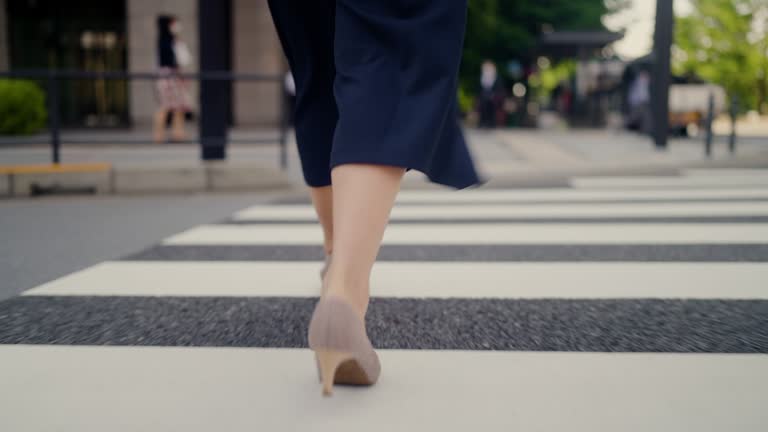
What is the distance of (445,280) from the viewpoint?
312cm

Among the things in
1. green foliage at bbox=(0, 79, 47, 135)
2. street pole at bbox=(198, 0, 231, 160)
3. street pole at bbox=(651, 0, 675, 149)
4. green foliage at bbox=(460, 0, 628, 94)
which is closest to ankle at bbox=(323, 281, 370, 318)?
street pole at bbox=(198, 0, 231, 160)

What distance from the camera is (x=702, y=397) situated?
176cm

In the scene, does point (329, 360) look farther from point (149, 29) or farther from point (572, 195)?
point (149, 29)

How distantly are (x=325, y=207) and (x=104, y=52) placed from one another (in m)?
18.1

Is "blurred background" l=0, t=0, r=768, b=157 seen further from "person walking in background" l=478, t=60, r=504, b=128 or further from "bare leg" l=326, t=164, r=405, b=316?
"bare leg" l=326, t=164, r=405, b=316

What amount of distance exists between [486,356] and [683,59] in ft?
150

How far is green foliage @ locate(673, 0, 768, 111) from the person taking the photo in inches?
1517

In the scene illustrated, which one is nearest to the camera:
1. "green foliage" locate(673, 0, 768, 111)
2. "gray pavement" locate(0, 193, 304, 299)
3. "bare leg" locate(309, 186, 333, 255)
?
"bare leg" locate(309, 186, 333, 255)

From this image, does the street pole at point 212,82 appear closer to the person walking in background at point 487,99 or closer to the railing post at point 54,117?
the railing post at point 54,117

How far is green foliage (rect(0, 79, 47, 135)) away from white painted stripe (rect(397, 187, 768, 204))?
23.9ft

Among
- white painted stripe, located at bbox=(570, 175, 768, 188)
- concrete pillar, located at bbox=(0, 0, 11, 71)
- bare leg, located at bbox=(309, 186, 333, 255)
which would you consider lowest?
white painted stripe, located at bbox=(570, 175, 768, 188)

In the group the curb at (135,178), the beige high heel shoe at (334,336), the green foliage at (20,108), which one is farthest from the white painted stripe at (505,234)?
the green foliage at (20,108)

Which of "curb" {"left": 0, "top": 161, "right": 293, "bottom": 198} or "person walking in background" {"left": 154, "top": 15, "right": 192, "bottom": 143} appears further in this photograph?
"person walking in background" {"left": 154, "top": 15, "right": 192, "bottom": 143}

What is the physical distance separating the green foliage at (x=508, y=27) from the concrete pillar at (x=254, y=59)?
556 cm
